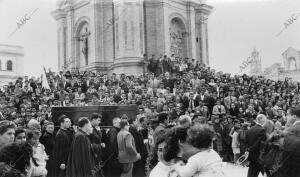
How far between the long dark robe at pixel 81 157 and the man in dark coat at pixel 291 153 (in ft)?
13.0

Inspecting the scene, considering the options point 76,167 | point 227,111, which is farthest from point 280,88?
point 76,167

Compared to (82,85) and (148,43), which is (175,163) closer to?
(82,85)

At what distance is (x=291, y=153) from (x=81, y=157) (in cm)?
429

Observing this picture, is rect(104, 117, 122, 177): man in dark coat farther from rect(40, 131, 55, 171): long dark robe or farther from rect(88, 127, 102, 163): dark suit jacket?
Answer: rect(40, 131, 55, 171): long dark robe

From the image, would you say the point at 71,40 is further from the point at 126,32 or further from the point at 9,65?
the point at 9,65

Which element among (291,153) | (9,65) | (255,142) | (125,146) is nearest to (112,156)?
(125,146)

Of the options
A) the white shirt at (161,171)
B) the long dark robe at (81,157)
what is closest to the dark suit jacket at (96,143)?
the long dark robe at (81,157)

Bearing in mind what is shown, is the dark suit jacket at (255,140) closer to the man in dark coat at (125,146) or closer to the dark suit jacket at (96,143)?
the man in dark coat at (125,146)

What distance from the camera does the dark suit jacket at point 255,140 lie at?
9.57 meters

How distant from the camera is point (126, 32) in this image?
116ft

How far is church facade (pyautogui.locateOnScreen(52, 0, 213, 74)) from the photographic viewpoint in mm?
35406

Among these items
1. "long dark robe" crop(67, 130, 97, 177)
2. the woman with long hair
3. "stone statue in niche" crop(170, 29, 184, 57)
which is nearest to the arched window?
"stone statue in niche" crop(170, 29, 184, 57)

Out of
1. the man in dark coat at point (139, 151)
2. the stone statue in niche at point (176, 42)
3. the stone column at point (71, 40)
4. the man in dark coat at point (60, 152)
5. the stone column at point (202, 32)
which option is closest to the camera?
the man in dark coat at point (60, 152)

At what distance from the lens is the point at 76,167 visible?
31.4ft
